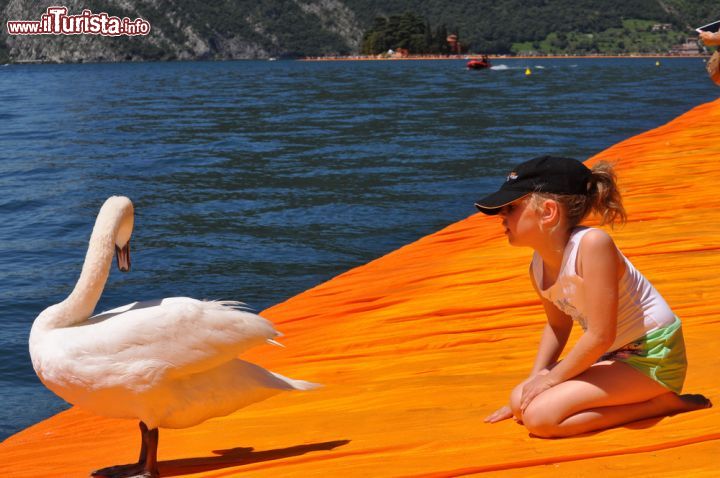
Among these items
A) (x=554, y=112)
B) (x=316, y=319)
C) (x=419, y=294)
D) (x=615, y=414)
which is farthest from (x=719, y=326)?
(x=554, y=112)

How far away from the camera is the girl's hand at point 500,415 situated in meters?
3.43

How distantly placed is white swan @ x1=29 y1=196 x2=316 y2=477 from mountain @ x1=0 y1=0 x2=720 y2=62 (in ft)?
434

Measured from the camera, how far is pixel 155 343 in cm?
332

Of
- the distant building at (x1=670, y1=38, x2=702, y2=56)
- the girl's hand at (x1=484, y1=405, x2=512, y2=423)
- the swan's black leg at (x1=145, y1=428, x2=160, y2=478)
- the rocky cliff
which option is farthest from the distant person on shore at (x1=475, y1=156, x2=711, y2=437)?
the rocky cliff

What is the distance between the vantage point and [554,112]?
2944 cm

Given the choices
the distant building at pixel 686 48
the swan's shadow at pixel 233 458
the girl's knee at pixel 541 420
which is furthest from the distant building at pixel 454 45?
the girl's knee at pixel 541 420

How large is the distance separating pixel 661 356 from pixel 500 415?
2.03 feet

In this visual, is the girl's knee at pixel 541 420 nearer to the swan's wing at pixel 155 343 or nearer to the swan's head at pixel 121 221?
the swan's wing at pixel 155 343

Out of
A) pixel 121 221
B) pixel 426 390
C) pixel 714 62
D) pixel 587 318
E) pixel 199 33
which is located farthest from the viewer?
pixel 199 33

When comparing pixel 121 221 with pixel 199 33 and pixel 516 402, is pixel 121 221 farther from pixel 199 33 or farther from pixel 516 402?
pixel 199 33

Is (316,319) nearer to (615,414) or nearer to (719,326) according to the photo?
(719,326)

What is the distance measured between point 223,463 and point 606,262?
5.29ft

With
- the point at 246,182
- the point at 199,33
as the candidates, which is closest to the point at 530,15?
the point at 199,33

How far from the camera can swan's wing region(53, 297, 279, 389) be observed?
3293 millimetres
